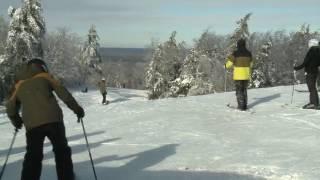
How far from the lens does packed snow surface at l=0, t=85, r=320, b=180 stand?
353 inches

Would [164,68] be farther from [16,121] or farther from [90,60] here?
[16,121]

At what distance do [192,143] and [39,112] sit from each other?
466cm

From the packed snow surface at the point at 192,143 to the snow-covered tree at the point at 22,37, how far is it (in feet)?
156

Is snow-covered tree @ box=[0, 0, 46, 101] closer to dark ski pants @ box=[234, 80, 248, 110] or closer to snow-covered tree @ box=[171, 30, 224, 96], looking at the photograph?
snow-covered tree @ box=[171, 30, 224, 96]

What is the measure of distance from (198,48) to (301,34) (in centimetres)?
1739

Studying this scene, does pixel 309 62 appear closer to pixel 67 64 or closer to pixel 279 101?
pixel 279 101

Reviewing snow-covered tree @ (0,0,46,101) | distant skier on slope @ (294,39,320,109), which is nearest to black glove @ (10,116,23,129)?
distant skier on slope @ (294,39,320,109)

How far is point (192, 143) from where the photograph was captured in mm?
11445

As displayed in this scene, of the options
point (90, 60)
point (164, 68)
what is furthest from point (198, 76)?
point (90, 60)

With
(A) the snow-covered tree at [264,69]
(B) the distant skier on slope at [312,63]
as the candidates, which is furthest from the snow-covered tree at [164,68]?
(B) the distant skier on slope at [312,63]

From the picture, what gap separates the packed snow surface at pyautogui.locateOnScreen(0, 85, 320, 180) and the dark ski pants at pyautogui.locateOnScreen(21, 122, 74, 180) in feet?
3.64

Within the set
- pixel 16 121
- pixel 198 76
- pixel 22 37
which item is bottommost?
pixel 198 76

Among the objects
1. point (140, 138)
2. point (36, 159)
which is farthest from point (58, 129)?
point (140, 138)

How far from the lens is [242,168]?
9.08 m
